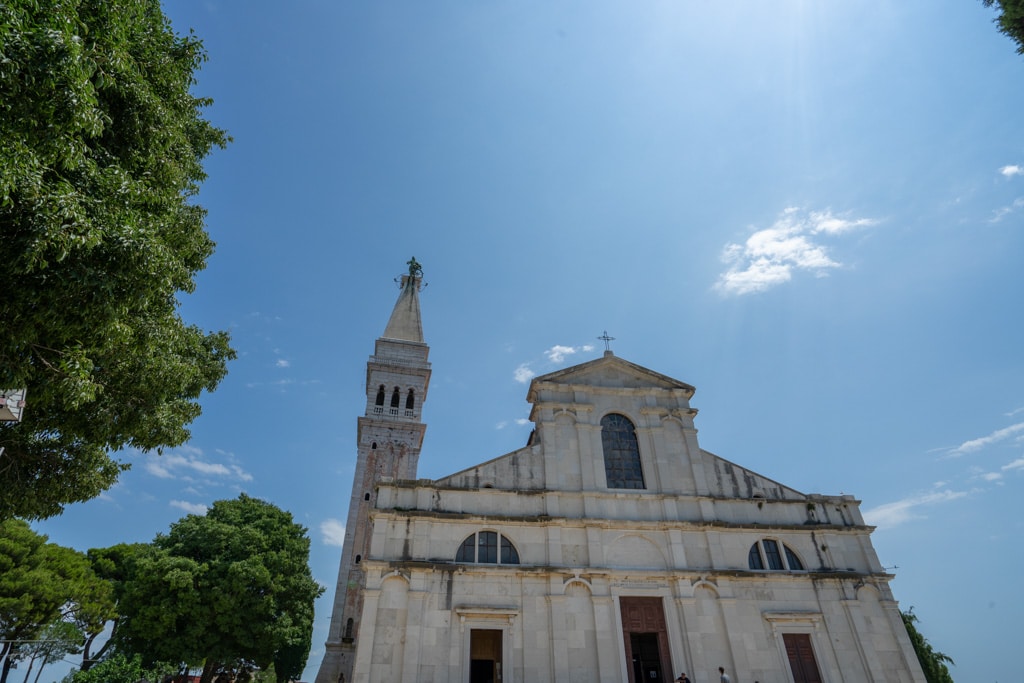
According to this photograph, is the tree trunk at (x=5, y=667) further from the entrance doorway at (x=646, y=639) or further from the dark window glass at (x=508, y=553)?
the entrance doorway at (x=646, y=639)

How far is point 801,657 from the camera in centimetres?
1842

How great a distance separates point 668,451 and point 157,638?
23.5 metres

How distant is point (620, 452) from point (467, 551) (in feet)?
24.0

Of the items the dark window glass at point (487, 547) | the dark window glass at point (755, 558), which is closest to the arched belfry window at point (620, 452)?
the dark window glass at point (755, 558)

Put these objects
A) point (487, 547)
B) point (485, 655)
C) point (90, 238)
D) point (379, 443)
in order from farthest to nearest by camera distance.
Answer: point (379, 443) → point (487, 547) → point (485, 655) → point (90, 238)

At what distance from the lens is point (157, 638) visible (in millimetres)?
23359

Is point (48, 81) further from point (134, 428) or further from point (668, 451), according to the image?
point (668, 451)

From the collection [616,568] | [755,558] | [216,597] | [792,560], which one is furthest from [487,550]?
[216,597]

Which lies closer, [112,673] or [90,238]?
[90,238]

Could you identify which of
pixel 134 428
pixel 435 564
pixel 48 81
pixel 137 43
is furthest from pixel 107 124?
pixel 435 564

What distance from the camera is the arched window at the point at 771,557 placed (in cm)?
1995

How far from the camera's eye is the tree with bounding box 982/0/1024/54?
9117 mm

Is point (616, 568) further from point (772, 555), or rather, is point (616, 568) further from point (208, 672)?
point (208, 672)

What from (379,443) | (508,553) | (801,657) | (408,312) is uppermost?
(408,312)
